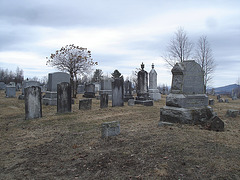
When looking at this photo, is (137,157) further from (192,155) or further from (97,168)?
(192,155)

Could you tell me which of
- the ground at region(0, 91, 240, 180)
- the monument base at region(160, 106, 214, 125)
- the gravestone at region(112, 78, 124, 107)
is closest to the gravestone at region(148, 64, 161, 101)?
the gravestone at region(112, 78, 124, 107)

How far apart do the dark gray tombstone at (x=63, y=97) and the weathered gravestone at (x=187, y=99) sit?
19.3ft

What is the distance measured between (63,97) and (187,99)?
271 inches

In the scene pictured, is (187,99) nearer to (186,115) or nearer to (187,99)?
(187,99)

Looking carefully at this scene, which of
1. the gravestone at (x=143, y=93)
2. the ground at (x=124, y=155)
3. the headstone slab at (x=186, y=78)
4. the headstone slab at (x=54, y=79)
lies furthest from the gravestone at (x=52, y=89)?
the headstone slab at (x=186, y=78)

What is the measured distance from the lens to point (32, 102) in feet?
28.8

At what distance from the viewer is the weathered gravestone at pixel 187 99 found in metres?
6.45

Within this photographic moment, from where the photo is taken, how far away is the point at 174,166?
10.5 feet

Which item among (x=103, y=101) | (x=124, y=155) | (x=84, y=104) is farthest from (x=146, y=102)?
(x=124, y=155)

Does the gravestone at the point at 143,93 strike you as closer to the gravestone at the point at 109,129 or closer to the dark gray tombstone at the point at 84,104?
the dark gray tombstone at the point at 84,104

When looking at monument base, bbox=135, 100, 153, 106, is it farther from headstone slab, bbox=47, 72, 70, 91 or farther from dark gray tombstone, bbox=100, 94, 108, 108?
headstone slab, bbox=47, 72, 70, 91

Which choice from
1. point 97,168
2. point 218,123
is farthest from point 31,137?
point 218,123

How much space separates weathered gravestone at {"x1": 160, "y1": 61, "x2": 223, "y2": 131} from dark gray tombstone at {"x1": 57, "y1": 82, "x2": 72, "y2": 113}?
19.3 feet

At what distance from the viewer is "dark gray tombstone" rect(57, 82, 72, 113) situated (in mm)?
10203
